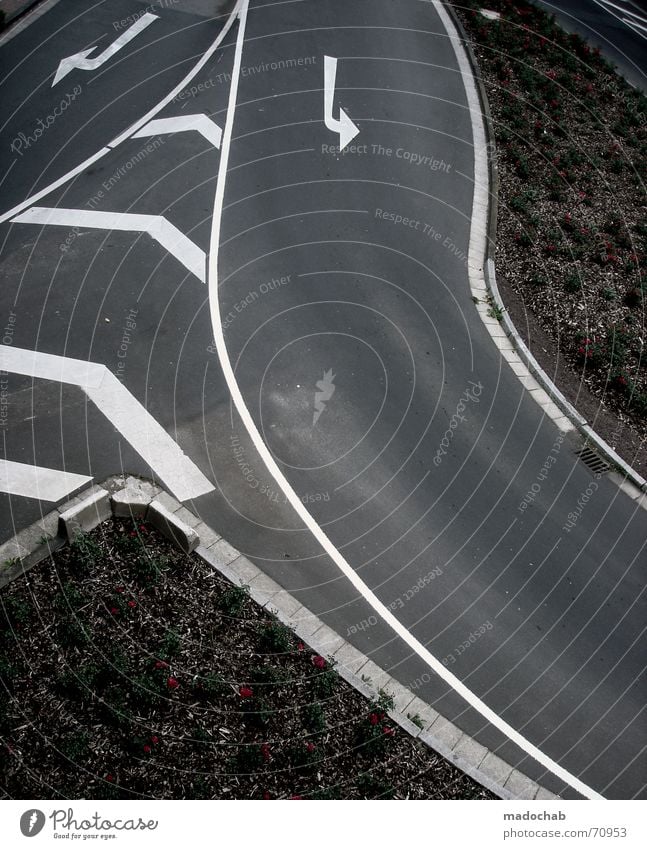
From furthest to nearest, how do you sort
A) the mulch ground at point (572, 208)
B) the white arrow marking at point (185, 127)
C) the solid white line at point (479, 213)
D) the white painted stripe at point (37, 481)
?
1. the white arrow marking at point (185, 127)
2. the mulch ground at point (572, 208)
3. the white painted stripe at point (37, 481)
4. the solid white line at point (479, 213)

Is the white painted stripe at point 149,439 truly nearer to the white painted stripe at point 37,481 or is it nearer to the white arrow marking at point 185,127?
the white painted stripe at point 37,481

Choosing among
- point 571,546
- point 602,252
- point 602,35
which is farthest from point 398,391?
point 602,35

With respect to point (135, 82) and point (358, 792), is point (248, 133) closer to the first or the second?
point (135, 82)

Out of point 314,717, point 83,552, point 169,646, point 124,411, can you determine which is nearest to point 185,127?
point 124,411

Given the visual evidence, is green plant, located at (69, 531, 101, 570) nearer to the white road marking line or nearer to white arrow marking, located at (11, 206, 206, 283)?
white arrow marking, located at (11, 206, 206, 283)

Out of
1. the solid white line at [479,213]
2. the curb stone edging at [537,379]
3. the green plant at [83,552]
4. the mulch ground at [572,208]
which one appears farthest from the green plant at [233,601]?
the mulch ground at [572,208]

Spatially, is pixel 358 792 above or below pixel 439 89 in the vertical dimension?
below
